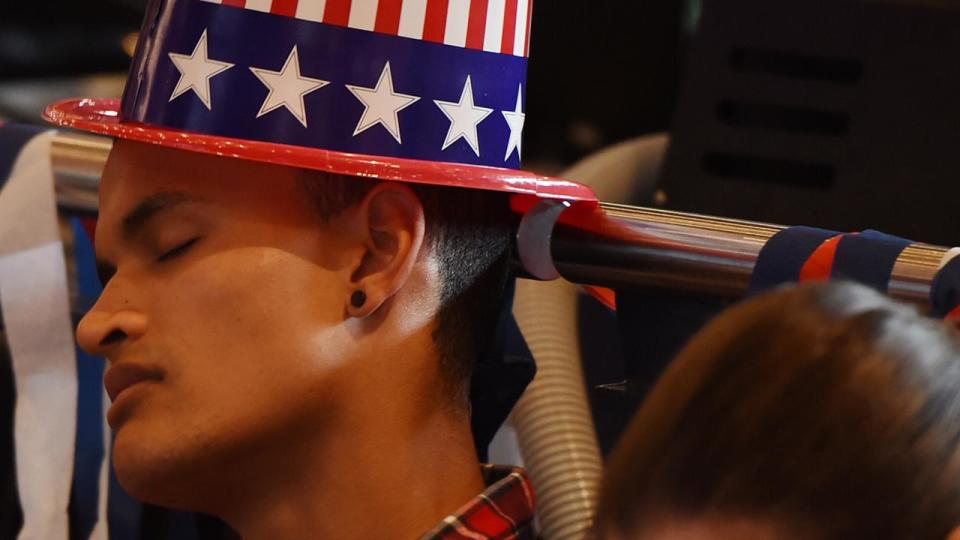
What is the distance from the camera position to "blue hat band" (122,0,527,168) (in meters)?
0.88

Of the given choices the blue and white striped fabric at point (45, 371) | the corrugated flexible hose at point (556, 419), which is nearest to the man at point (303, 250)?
the corrugated flexible hose at point (556, 419)

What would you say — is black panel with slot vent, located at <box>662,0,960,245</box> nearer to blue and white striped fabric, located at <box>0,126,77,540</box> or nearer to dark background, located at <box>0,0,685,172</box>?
blue and white striped fabric, located at <box>0,126,77,540</box>

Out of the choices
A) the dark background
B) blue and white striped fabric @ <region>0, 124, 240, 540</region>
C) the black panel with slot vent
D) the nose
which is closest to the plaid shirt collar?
the nose

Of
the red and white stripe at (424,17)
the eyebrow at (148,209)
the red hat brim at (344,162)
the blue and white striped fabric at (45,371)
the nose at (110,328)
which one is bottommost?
the blue and white striped fabric at (45,371)

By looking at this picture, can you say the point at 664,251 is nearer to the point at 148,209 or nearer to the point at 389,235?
the point at 389,235

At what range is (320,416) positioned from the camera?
923 millimetres

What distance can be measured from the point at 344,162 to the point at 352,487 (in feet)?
0.72

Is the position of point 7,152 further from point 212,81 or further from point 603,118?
point 603,118

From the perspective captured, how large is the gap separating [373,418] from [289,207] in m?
0.15

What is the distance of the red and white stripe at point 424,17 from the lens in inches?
34.8

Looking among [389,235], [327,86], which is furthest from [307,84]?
[389,235]

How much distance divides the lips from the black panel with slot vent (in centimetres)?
64

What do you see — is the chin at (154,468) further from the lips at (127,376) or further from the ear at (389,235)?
the ear at (389,235)

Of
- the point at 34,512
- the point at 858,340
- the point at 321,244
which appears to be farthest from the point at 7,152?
the point at 858,340
